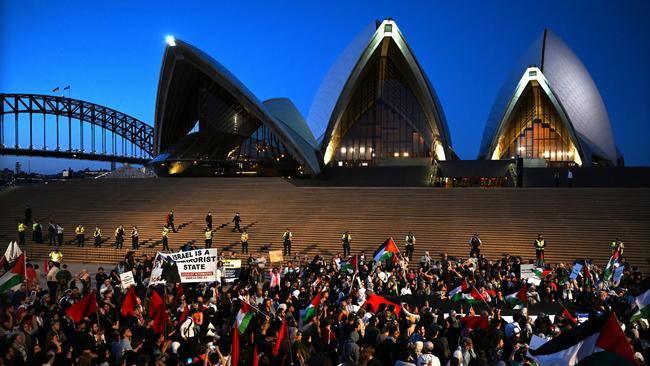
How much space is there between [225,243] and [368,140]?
2593 centimetres

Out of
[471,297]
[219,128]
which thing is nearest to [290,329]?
[471,297]

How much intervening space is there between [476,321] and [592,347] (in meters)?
2.53

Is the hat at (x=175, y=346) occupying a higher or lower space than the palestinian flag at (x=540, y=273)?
higher

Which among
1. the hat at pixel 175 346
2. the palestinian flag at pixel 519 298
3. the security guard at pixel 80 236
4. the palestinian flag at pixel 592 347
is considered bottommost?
the security guard at pixel 80 236

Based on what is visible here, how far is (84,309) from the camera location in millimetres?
7496

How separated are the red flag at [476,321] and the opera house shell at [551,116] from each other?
111 ft

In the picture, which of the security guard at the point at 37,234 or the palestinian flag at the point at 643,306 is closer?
the palestinian flag at the point at 643,306

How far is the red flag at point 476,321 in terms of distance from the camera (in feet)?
22.3

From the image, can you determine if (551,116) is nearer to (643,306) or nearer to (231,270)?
(231,270)

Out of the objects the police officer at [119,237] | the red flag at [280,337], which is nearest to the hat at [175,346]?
the red flag at [280,337]

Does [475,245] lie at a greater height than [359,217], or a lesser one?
lesser

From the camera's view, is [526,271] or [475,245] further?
[475,245]

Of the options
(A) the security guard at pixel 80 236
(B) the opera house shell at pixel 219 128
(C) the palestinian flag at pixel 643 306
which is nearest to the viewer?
(C) the palestinian flag at pixel 643 306

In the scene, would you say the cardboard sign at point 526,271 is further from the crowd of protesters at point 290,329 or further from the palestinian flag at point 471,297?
the palestinian flag at point 471,297
